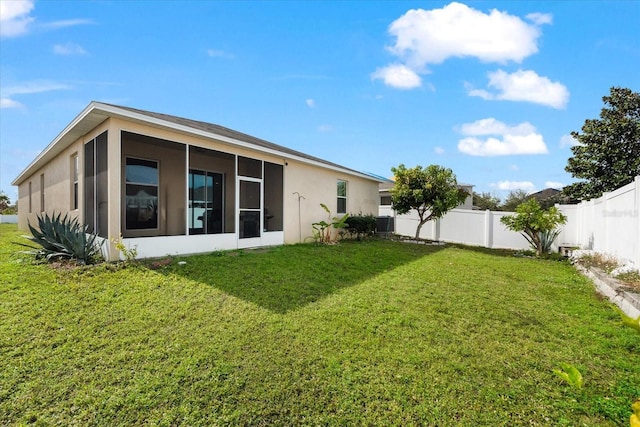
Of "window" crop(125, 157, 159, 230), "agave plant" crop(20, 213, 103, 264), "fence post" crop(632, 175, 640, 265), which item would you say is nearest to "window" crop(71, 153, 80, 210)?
"window" crop(125, 157, 159, 230)

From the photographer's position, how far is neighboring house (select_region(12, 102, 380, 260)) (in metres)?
6.99

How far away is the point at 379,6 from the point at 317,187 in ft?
20.6

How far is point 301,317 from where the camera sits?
4469mm

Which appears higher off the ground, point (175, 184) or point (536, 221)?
point (175, 184)

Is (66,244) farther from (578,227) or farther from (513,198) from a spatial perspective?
(513,198)

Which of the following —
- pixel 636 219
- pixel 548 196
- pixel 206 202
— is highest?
pixel 548 196

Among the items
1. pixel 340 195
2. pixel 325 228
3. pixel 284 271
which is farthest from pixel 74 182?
pixel 340 195

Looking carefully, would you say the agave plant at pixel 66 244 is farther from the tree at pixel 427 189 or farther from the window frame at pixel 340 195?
the tree at pixel 427 189

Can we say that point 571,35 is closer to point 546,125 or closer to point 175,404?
point 546,125

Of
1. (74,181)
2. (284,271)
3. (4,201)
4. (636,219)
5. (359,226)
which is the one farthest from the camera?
(4,201)

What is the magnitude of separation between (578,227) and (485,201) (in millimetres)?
22271

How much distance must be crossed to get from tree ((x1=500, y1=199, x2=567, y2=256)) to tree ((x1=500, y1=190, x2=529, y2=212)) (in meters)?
20.8

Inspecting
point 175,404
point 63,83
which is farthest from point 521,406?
point 63,83

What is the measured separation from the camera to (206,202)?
10.4 metres
